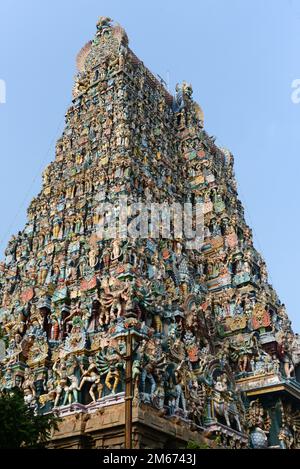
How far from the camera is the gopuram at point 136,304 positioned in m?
16.9

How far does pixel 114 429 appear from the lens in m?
15.4

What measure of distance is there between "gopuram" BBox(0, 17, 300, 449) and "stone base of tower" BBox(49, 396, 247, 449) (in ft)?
0.14

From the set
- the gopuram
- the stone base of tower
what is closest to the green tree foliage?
the gopuram

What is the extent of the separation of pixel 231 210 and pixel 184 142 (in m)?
6.69

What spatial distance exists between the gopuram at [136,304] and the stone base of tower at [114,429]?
0.04 m

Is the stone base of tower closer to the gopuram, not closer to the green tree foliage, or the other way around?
the gopuram

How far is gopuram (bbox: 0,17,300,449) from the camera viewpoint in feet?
55.5

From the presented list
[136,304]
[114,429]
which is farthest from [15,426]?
[136,304]

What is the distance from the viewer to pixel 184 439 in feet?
53.6

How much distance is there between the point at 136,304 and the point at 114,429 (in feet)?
15.5

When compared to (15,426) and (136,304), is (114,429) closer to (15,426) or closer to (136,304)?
(15,426)

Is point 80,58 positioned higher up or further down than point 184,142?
higher up
